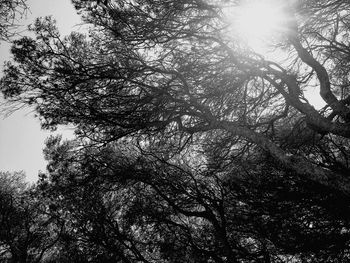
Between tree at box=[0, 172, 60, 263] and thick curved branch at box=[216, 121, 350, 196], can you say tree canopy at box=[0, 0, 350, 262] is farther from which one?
tree at box=[0, 172, 60, 263]

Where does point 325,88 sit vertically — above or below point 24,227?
below

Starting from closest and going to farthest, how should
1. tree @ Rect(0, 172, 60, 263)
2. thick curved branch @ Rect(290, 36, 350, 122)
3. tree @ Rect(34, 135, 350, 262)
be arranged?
thick curved branch @ Rect(290, 36, 350, 122) → tree @ Rect(34, 135, 350, 262) → tree @ Rect(0, 172, 60, 263)

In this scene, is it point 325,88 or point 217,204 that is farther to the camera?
point 217,204

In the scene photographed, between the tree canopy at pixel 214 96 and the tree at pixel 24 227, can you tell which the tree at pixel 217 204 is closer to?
the tree canopy at pixel 214 96

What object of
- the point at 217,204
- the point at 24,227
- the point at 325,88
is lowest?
the point at 217,204

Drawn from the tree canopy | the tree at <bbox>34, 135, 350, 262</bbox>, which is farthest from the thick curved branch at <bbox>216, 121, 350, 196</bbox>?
the tree at <bbox>34, 135, 350, 262</bbox>

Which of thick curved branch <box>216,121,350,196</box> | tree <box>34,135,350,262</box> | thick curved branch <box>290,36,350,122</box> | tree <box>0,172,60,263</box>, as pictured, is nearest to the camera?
thick curved branch <box>216,121,350,196</box>

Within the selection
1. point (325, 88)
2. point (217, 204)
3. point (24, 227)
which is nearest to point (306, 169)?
point (325, 88)

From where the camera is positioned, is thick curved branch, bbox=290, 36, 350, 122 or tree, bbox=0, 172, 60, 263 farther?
tree, bbox=0, 172, 60, 263

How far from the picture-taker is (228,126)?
462cm

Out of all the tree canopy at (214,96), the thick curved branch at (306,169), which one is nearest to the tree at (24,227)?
the tree canopy at (214,96)

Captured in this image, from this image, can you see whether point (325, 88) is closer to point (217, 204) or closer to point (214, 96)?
point (214, 96)

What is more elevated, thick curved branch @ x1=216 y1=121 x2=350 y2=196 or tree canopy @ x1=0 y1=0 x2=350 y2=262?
tree canopy @ x1=0 y1=0 x2=350 y2=262

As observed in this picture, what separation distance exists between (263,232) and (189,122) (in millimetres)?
3466
